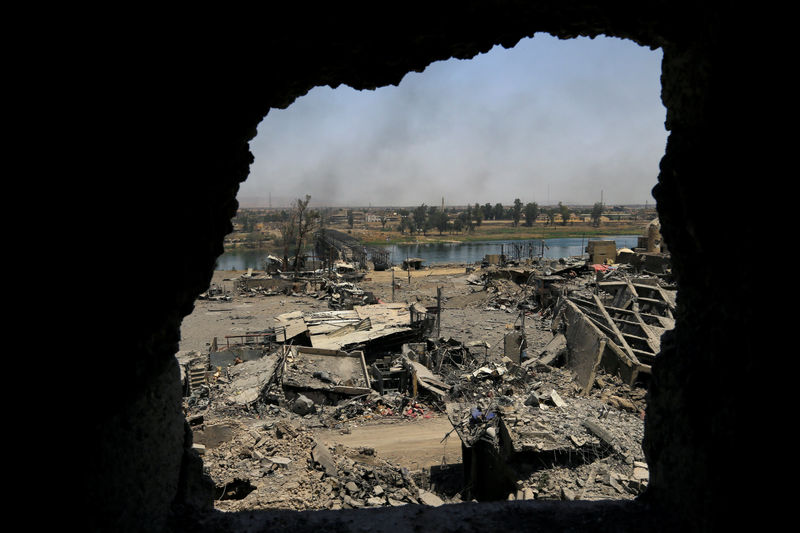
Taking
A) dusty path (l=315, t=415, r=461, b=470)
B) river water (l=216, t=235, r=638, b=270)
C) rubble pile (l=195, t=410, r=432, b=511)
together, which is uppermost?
river water (l=216, t=235, r=638, b=270)

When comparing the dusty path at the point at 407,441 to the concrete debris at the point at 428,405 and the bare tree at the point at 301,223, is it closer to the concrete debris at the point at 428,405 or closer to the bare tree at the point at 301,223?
the concrete debris at the point at 428,405

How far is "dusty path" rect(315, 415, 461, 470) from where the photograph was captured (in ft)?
31.6

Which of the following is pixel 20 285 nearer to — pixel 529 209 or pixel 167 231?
pixel 167 231

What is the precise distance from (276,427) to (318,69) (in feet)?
24.6

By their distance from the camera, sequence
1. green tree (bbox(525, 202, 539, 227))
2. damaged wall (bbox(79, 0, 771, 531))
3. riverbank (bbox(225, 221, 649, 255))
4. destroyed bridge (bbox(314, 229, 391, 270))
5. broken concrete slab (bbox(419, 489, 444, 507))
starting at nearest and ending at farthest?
1. damaged wall (bbox(79, 0, 771, 531))
2. broken concrete slab (bbox(419, 489, 444, 507))
3. destroyed bridge (bbox(314, 229, 391, 270))
4. riverbank (bbox(225, 221, 649, 255))
5. green tree (bbox(525, 202, 539, 227))

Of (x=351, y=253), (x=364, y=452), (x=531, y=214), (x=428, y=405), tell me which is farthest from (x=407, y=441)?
(x=531, y=214)

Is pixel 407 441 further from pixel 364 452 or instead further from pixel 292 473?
pixel 292 473

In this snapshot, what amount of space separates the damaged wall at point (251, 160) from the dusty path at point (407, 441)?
648 centimetres

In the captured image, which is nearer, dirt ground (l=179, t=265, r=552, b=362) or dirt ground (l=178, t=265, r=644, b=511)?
dirt ground (l=178, t=265, r=644, b=511)

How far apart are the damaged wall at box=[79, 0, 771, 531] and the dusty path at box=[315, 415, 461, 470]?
6480 millimetres

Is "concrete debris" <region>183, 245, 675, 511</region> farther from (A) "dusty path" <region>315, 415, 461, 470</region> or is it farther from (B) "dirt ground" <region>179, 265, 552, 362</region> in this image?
(B) "dirt ground" <region>179, 265, 552, 362</region>

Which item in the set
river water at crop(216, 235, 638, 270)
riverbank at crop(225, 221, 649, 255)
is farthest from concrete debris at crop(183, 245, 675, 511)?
riverbank at crop(225, 221, 649, 255)

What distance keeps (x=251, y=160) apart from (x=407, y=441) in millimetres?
8632

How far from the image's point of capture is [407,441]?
1038 centimetres
